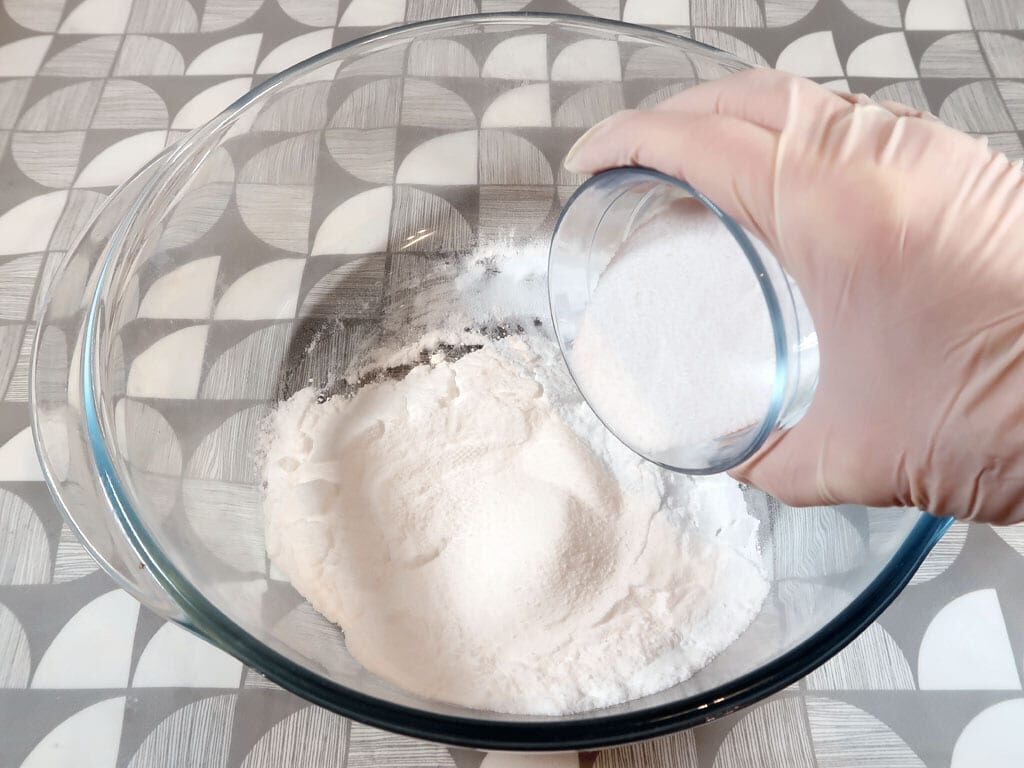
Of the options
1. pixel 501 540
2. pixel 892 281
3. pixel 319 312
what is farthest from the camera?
pixel 319 312

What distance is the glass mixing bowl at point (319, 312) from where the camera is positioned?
1.84 ft

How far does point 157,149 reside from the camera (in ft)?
3.37

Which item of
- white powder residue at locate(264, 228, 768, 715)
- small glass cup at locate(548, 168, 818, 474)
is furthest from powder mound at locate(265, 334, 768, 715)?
small glass cup at locate(548, 168, 818, 474)

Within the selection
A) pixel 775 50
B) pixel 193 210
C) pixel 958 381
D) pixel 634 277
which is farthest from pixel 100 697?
pixel 775 50

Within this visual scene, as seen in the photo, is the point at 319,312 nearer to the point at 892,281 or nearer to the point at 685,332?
the point at 685,332

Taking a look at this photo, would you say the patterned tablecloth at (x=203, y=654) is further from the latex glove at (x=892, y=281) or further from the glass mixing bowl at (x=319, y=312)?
the latex glove at (x=892, y=281)

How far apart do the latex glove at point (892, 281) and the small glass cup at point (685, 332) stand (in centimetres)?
3

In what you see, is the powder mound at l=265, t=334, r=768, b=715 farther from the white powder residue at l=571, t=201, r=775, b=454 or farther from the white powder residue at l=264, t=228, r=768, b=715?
the white powder residue at l=571, t=201, r=775, b=454

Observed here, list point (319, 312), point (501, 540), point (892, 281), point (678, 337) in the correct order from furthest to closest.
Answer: point (319, 312) < point (501, 540) < point (678, 337) < point (892, 281)

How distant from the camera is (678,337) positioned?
628mm

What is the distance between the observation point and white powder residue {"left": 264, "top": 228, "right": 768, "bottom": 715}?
66 cm

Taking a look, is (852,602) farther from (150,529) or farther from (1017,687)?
(150,529)

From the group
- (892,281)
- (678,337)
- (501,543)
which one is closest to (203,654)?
(501,543)

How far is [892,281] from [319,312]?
616 mm
